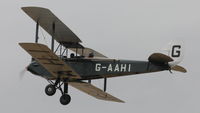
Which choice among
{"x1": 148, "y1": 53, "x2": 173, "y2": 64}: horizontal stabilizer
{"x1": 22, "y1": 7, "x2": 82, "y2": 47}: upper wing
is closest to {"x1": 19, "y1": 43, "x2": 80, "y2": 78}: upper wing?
{"x1": 22, "y1": 7, "x2": 82, "y2": 47}: upper wing

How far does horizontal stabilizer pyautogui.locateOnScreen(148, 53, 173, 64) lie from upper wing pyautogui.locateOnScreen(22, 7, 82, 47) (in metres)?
3.41

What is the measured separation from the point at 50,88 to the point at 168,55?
4854 millimetres

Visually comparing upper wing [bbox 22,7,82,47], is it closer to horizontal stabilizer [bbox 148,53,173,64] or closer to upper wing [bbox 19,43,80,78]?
upper wing [bbox 19,43,80,78]

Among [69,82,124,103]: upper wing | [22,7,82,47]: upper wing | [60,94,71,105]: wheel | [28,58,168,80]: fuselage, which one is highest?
[22,7,82,47]: upper wing

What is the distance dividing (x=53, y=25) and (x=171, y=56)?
4.83 meters

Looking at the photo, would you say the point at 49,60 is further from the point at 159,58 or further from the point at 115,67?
the point at 159,58

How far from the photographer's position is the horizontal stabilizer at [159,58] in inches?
1067

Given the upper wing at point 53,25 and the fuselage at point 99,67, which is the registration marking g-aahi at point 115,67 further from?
the upper wing at point 53,25

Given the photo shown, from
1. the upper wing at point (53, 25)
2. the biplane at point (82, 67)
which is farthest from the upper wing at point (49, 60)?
the upper wing at point (53, 25)

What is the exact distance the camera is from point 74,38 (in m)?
28.8

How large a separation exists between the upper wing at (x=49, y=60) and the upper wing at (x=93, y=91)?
3.38ft

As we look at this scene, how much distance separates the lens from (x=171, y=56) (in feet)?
91.0

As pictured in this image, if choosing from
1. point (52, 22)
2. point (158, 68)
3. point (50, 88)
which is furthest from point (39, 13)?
point (158, 68)

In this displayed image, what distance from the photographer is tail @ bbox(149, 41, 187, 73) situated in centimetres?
2712
